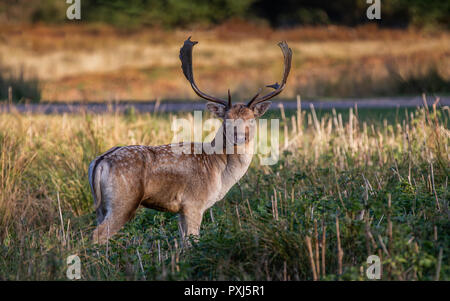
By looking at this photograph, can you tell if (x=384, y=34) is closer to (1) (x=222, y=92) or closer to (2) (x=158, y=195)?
(1) (x=222, y=92)

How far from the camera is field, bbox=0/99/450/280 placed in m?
5.63

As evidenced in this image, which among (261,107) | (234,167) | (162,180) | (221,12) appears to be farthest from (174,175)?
(221,12)

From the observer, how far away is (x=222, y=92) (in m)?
22.3

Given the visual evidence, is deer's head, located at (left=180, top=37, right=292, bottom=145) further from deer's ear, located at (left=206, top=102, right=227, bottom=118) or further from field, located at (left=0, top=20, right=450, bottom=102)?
field, located at (left=0, top=20, right=450, bottom=102)

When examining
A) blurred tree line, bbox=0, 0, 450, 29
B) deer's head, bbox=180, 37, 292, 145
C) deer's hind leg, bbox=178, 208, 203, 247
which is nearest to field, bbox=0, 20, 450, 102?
blurred tree line, bbox=0, 0, 450, 29

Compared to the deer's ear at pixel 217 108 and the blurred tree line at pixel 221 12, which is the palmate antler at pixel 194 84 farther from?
the blurred tree line at pixel 221 12

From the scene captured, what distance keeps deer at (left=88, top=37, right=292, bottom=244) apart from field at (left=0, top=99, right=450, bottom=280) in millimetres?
240

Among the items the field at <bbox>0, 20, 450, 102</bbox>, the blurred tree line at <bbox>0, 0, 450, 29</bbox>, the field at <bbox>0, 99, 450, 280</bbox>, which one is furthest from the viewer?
the blurred tree line at <bbox>0, 0, 450, 29</bbox>

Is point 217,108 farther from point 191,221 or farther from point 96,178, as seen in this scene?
point 96,178

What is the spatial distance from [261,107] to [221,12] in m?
25.2

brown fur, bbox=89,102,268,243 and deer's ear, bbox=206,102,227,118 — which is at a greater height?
deer's ear, bbox=206,102,227,118
